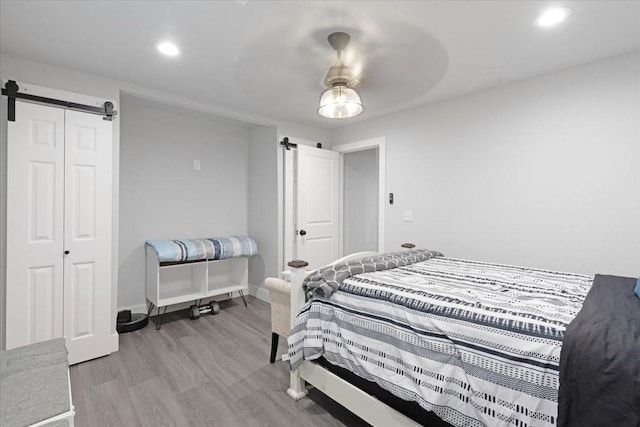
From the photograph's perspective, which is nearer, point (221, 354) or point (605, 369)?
point (605, 369)

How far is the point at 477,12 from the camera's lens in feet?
5.90

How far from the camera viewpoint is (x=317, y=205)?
4.16 metres

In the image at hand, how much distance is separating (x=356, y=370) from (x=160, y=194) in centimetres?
312

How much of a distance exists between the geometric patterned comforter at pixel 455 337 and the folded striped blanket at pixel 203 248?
1.95m

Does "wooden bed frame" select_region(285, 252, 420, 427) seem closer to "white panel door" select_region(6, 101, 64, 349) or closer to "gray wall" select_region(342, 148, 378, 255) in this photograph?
"white panel door" select_region(6, 101, 64, 349)

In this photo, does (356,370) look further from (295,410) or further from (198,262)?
(198,262)

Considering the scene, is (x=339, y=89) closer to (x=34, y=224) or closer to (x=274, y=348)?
(x=274, y=348)

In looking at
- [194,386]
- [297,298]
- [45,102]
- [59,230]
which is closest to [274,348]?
[194,386]

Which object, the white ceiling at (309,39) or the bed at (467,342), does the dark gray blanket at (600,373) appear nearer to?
the bed at (467,342)

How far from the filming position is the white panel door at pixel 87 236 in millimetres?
2518

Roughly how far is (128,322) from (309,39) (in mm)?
3163

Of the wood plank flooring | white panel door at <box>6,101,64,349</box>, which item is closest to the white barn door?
white panel door at <box>6,101,64,349</box>

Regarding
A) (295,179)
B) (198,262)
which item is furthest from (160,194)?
(295,179)

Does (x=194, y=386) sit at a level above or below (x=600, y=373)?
below
